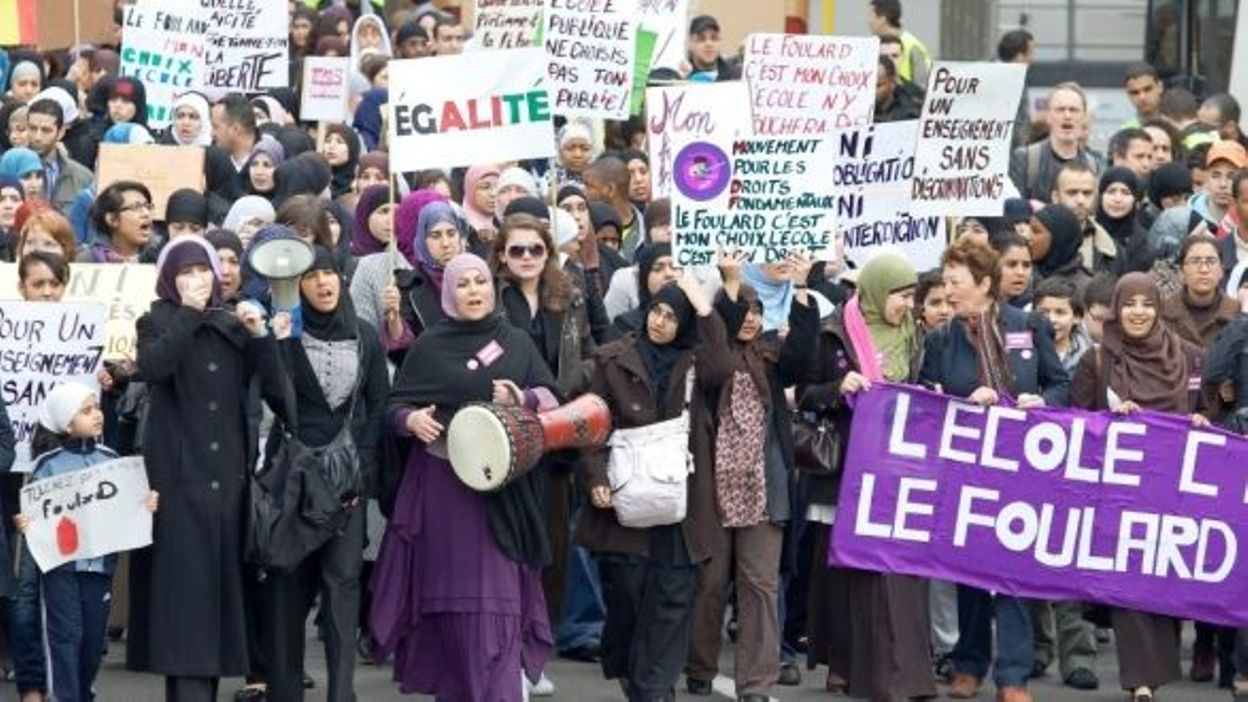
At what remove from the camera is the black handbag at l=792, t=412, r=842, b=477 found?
15.1m

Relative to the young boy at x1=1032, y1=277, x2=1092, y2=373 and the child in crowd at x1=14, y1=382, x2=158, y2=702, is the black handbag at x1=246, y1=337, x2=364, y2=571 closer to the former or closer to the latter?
the child in crowd at x1=14, y1=382, x2=158, y2=702

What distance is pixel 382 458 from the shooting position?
47.0 ft

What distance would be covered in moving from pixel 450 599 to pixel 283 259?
1361mm

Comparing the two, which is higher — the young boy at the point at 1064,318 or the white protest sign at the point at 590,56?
the white protest sign at the point at 590,56

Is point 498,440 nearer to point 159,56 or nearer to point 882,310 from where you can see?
point 882,310

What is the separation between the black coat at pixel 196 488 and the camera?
13836 millimetres

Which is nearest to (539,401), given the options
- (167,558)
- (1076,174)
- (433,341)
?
(433,341)

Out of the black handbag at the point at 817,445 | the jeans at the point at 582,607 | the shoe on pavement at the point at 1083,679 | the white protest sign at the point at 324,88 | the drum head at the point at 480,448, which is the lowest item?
the shoe on pavement at the point at 1083,679

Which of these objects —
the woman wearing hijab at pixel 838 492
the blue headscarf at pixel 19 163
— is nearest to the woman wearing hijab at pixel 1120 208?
the woman wearing hijab at pixel 838 492

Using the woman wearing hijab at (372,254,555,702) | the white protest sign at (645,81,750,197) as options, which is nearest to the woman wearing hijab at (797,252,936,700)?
the white protest sign at (645,81,750,197)

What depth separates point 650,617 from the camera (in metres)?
14.7

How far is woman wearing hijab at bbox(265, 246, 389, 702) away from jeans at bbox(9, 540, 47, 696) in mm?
851

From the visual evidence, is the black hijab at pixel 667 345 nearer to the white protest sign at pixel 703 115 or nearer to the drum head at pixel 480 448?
the white protest sign at pixel 703 115

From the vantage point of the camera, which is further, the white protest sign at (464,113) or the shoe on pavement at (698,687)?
the white protest sign at (464,113)
